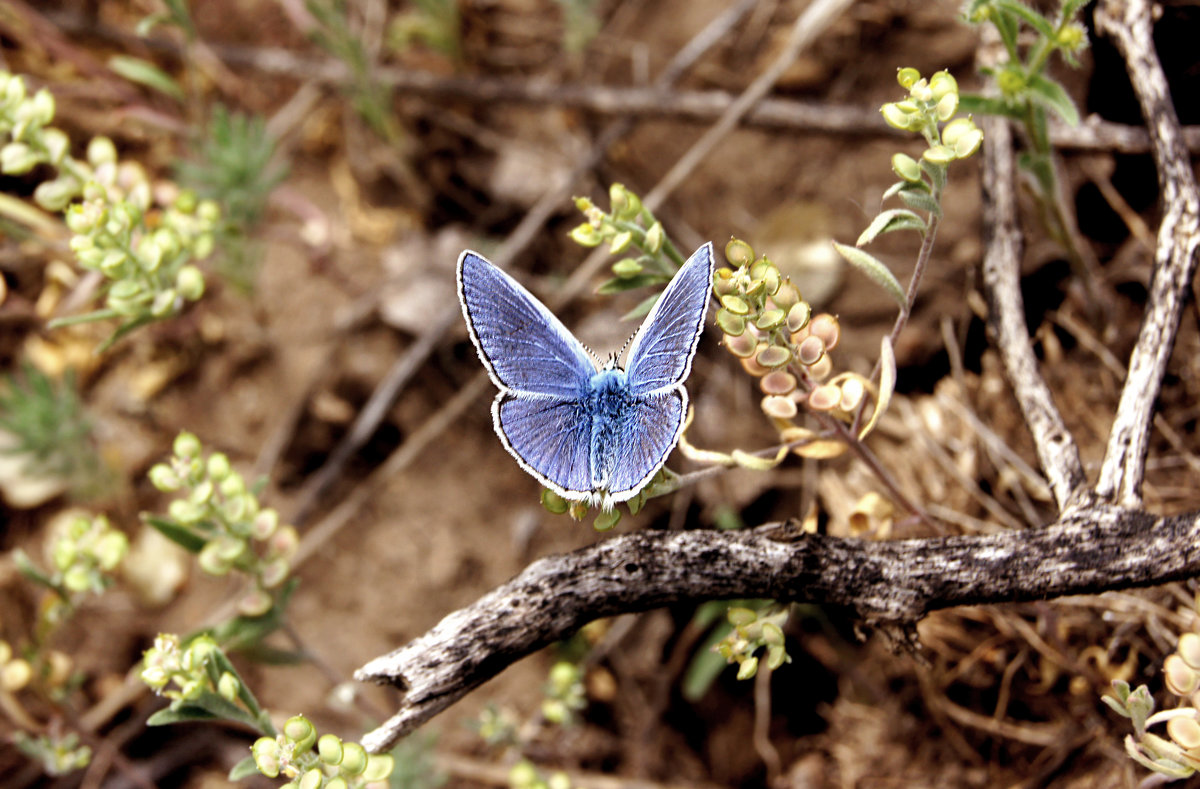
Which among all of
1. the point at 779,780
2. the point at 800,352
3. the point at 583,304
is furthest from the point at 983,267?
the point at 779,780

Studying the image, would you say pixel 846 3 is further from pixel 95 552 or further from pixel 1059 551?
pixel 95 552

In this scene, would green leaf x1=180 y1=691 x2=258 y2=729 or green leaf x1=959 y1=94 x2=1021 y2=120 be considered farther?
green leaf x1=959 y1=94 x2=1021 y2=120

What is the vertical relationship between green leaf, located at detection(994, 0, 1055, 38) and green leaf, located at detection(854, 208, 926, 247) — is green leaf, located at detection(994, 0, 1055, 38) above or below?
above

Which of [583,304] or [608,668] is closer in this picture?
[608,668]

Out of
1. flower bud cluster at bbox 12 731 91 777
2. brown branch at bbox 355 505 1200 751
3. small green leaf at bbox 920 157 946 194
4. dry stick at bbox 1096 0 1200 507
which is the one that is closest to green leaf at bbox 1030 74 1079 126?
dry stick at bbox 1096 0 1200 507

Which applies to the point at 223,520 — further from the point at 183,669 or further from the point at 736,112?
the point at 736,112

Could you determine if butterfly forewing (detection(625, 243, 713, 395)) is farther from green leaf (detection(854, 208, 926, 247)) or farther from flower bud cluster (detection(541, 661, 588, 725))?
flower bud cluster (detection(541, 661, 588, 725))

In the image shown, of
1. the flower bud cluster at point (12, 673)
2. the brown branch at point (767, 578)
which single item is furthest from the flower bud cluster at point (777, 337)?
the flower bud cluster at point (12, 673)
